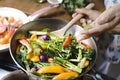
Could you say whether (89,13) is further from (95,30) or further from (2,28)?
(2,28)

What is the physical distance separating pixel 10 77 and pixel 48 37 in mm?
264

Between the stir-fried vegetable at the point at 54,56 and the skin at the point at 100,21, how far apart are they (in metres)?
0.06

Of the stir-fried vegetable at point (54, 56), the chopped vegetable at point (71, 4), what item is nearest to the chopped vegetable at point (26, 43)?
the stir-fried vegetable at point (54, 56)

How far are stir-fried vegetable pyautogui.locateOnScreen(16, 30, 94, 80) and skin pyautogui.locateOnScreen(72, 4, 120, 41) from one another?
0.18 feet

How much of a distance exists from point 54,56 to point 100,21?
0.87 feet

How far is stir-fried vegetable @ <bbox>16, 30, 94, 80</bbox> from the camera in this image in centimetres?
83

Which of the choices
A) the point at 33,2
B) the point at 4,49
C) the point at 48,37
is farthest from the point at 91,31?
the point at 33,2

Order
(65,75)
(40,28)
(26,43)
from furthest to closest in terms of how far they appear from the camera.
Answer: (40,28)
(26,43)
(65,75)

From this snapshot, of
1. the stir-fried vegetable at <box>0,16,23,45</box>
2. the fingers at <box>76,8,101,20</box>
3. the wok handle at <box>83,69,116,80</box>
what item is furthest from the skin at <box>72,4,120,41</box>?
the stir-fried vegetable at <box>0,16,23,45</box>

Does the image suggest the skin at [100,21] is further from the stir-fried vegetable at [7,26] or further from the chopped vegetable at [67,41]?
the stir-fried vegetable at [7,26]

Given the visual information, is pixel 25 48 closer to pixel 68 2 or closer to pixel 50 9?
pixel 50 9

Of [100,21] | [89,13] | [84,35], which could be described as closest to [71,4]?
[89,13]

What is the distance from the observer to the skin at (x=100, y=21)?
93 centimetres

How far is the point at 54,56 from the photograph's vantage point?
885 millimetres
